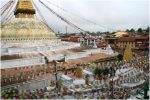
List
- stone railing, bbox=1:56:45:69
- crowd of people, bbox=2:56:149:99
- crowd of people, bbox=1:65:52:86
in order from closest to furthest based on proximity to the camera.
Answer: crowd of people, bbox=2:56:149:99 → crowd of people, bbox=1:65:52:86 → stone railing, bbox=1:56:45:69

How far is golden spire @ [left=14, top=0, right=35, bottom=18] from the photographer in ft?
65.1

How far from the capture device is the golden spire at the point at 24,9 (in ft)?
65.1

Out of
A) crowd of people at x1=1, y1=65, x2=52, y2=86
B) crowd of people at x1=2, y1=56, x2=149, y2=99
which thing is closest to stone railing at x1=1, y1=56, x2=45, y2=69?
crowd of people at x1=1, y1=65, x2=52, y2=86

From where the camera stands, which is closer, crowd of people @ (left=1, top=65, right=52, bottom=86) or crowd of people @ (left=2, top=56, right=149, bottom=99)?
crowd of people @ (left=2, top=56, right=149, bottom=99)

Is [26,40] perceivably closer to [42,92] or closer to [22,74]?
[22,74]

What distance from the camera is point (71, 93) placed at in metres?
11.8

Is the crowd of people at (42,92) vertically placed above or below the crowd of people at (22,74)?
below

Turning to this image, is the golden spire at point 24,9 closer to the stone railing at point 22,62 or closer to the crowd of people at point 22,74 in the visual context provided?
the stone railing at point 22,62

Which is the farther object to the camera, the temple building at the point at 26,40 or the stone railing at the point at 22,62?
the temple building at the point at 26,40

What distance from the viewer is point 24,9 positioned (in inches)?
782

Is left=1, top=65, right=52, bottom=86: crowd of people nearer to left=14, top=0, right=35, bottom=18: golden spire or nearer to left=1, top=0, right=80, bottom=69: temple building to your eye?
left=1, top=0, right=80, bottom=69: temple building

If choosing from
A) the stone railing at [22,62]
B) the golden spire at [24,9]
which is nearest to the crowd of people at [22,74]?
the stone railing at [22,62]

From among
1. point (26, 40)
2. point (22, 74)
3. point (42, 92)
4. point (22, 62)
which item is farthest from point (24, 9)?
point (42, 92)

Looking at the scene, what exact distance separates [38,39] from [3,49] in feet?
11.1
